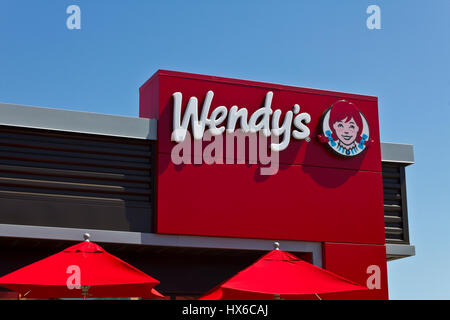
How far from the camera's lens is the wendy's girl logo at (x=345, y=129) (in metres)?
16.6

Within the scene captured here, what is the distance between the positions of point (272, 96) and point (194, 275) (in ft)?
14.8

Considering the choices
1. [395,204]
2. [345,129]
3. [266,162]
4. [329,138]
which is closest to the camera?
[266,162]

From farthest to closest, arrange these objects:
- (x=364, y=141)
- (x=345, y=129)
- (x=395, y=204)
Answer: (x=395, y=204), (x=364, y=141), (x=345, y=129)

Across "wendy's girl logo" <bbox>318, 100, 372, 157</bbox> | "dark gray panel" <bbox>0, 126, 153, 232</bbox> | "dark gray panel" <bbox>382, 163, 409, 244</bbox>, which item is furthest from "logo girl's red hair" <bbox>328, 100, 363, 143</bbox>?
"dark gray panel" <bbox>0, 126, 153, 232</bbox>

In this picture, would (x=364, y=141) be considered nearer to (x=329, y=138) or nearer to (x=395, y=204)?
(x=329, y=138)

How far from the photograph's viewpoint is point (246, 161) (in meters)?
15.8

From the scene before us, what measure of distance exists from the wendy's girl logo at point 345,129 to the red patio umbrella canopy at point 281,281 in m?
5.61

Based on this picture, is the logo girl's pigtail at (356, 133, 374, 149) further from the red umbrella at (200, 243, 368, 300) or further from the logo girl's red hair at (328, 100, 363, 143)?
the red umbrella at (200, 243, 368, 300)

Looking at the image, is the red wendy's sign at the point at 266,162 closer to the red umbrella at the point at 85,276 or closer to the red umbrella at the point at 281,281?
the red umbrella at the point at 85,276

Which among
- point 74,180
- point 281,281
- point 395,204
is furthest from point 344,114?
point 281,281

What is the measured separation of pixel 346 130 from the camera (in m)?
16.8

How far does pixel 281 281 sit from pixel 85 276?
3.02 m

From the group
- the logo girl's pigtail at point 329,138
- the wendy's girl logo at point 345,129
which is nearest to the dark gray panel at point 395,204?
the wendy's girl logo at point 345,129
